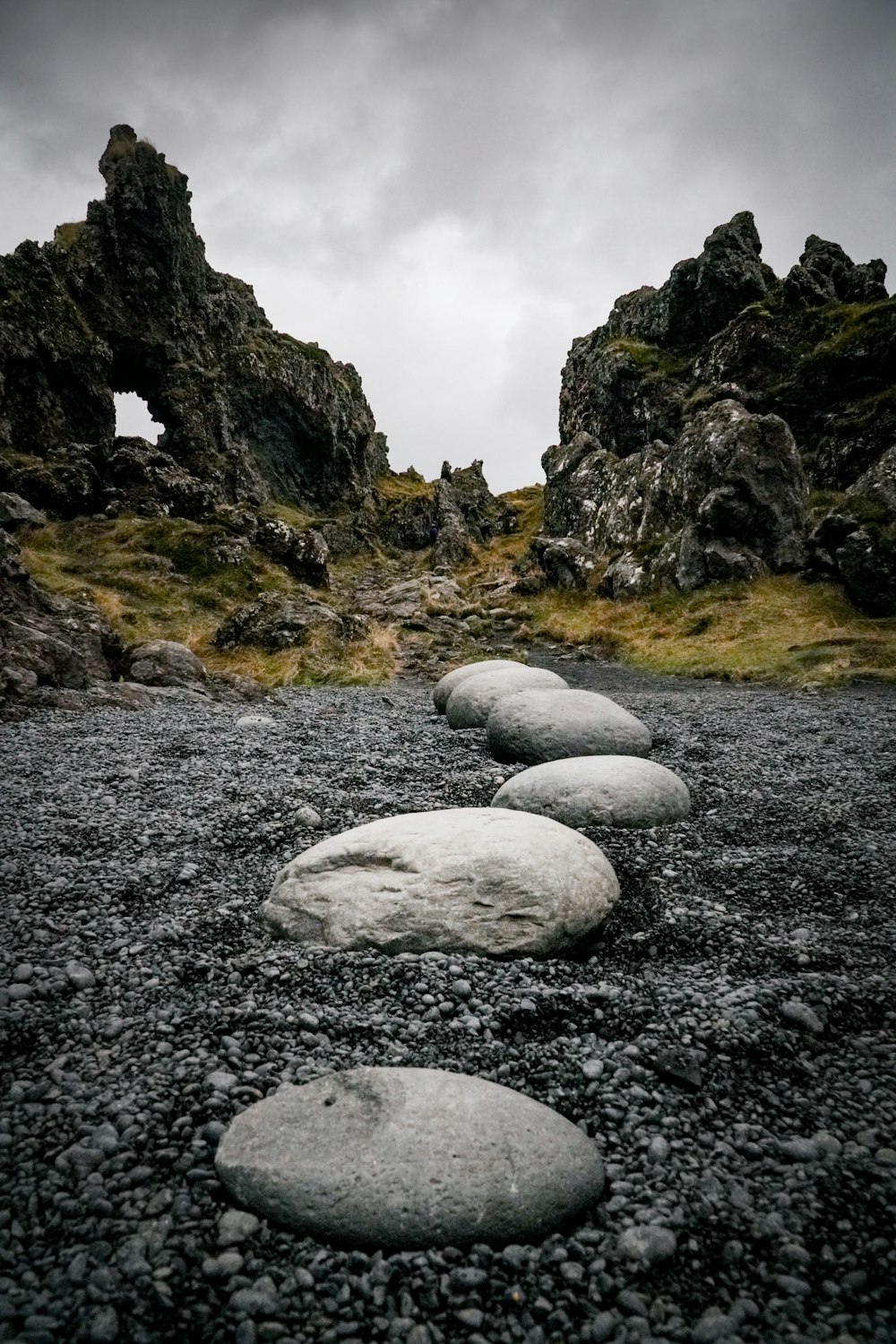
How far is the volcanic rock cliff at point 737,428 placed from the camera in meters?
22.6

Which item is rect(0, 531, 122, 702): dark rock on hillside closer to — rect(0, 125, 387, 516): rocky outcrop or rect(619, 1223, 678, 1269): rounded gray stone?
rect(619, 1223, 678, 1269): rounded gray stone

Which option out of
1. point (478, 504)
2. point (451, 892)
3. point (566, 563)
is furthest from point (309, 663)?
point (478, 504)

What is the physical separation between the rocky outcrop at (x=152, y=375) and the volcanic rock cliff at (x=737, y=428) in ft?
70.1

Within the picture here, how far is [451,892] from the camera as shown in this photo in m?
4.08

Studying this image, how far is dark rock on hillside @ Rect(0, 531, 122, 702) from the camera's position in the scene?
1128 cm

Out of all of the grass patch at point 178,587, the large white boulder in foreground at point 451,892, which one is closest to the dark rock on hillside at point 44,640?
the grass patch at point 178,587

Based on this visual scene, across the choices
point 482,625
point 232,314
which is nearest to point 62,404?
point 232,314

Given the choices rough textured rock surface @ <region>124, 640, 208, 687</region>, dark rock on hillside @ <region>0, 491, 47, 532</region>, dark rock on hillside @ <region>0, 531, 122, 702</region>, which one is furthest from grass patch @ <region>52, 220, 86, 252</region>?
rough textured rock surface @ <region>124, 640, 208, 687</region>

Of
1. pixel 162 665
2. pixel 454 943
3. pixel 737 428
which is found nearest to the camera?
pixel 454 943

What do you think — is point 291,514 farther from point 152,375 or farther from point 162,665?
point 162,665

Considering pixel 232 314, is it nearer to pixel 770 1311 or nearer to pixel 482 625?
pixel 482 625

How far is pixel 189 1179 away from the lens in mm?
2393

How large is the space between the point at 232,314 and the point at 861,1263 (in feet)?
212

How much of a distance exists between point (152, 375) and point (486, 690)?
4847 centimetres
